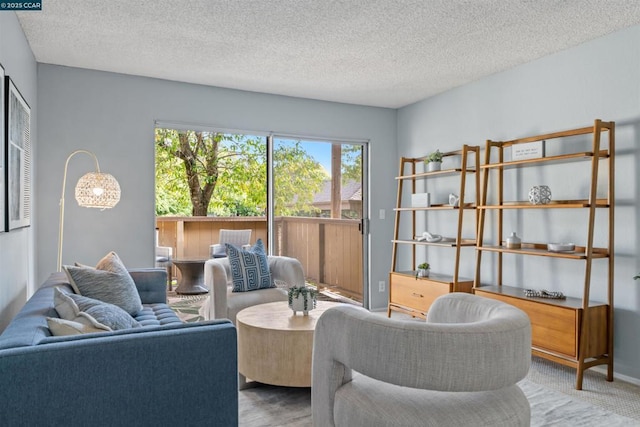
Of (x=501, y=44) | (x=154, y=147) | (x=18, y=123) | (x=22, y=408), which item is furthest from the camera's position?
(x=154, y=147)

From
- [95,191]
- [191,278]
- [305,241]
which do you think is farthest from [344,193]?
[95,191]

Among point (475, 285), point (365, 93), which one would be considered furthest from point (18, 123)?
point (475, 285)

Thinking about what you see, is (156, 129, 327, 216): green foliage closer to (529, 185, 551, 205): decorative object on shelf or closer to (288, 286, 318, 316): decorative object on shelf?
(288, 286, 318, 316): decorative object on shelf

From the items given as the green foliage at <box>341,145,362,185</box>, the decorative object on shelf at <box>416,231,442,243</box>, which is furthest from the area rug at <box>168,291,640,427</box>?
the green foliage at <box>341,145,362,185</box>

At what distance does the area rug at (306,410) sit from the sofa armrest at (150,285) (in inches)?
42.5

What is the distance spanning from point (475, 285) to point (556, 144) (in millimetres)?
1355

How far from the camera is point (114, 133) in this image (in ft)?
13.8

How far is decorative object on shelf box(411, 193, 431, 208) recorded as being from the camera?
4.74 meters

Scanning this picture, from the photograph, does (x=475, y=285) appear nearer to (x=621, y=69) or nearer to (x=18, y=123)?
(x=621, y=69)

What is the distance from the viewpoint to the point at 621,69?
323cm

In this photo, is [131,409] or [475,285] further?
[475,285]

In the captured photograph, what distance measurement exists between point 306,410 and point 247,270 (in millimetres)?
1618

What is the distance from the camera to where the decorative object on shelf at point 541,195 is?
3500mm

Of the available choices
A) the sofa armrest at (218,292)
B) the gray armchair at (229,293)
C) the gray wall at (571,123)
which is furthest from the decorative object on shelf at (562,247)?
the sofa armrest at (218,292)
